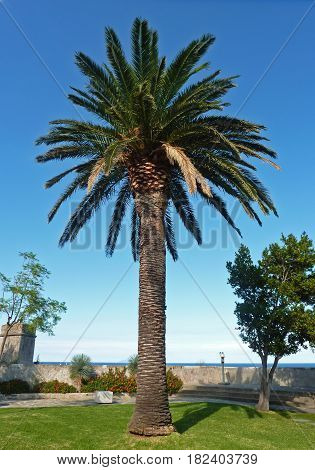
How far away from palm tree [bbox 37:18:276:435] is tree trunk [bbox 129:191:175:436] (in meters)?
0.02

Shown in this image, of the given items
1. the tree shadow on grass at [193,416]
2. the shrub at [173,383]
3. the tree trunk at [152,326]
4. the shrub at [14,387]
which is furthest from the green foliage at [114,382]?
the tree trunk at [152,326]

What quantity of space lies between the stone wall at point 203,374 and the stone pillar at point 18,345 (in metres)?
3.64

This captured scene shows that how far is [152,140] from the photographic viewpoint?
10.7 m

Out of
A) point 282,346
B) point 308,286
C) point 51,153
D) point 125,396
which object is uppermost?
point 51,153

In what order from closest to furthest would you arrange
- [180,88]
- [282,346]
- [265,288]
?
[180,88] < [282,346] < [265,288]

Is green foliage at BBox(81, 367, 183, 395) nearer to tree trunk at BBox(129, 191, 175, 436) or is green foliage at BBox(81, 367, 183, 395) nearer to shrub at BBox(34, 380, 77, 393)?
shrub at BBox(34, 380, 77, 393)

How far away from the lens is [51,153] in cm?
1236

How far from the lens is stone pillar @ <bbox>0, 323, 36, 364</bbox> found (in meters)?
28.5

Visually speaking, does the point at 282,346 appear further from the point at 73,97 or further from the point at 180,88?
the point at 73,97

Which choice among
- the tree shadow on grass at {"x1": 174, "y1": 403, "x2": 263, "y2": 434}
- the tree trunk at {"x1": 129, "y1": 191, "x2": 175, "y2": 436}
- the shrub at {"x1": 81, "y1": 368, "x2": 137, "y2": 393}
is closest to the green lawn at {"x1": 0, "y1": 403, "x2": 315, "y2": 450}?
the tree shadow on grass at {"x1": 174, "y1": 403, "x2": 263, "y2": 434}

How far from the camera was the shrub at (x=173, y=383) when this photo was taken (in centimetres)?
2685

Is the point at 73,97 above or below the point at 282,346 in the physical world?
above

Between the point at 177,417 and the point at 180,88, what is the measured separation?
34.7ft

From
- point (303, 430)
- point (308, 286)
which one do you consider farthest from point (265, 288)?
point (303, 430)
